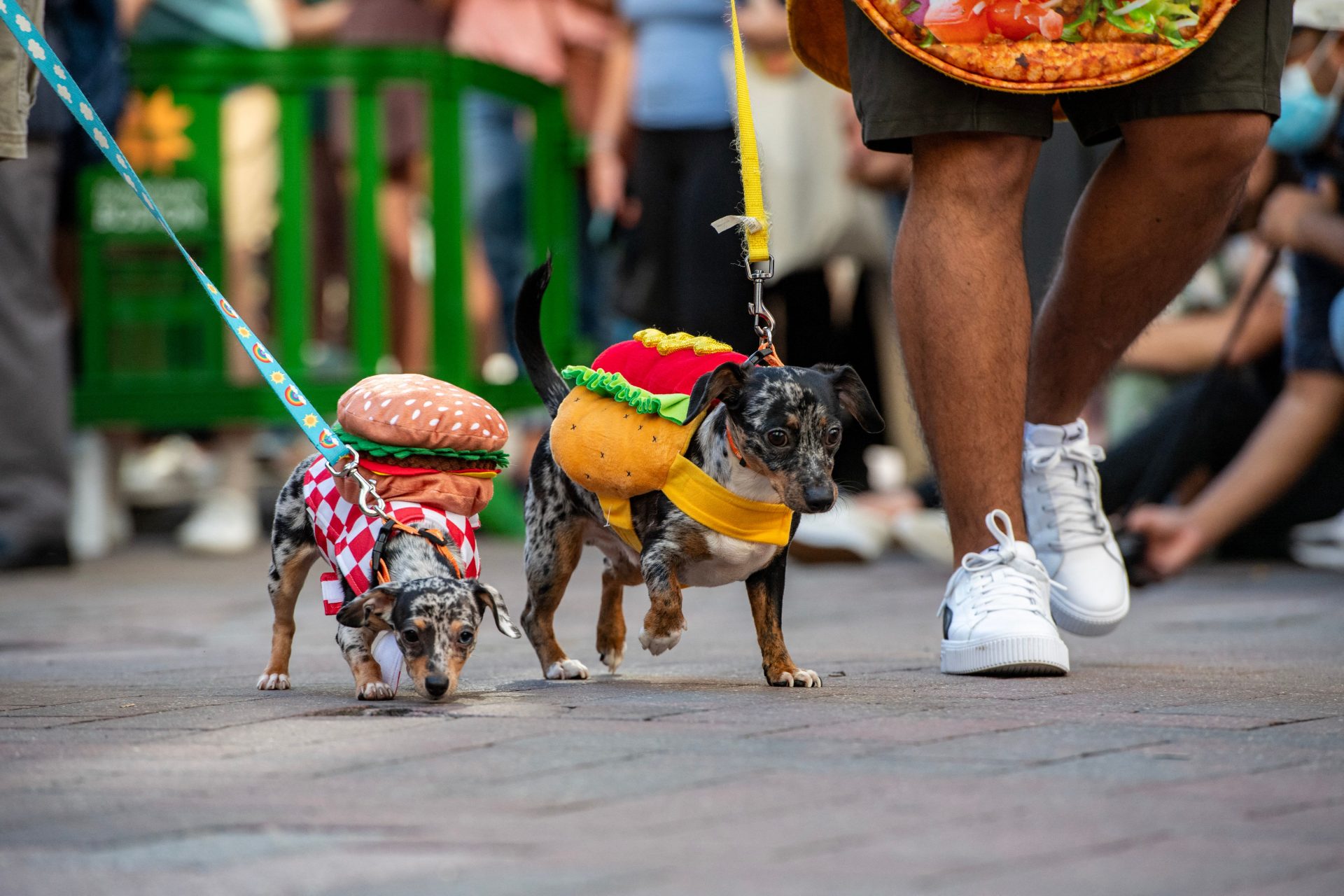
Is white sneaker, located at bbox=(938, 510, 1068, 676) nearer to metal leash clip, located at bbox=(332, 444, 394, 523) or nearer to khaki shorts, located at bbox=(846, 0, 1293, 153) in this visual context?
khaki shorts, located at bbox=(846, 0, 1293, 153)

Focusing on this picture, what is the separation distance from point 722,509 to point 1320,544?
5156 millimetres

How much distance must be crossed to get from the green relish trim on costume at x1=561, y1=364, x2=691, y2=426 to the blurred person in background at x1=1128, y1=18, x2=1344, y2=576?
109 inches

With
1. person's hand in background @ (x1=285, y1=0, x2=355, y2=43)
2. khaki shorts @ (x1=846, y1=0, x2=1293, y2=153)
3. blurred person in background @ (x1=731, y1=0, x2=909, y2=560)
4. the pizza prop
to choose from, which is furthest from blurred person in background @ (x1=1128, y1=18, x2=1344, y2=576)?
person's hand in background @ (x1=285, y1=0, x2=355, y2=43)

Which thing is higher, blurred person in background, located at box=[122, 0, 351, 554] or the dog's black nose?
blurred person in background, located at box=[122, 0, 351, 554]

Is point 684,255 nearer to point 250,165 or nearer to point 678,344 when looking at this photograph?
point 250,165

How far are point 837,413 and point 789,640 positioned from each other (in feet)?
4.37

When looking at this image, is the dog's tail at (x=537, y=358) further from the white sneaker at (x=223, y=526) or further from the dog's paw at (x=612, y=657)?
the white sneaker at (x=223, y=526)

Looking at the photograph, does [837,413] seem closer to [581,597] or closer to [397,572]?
[397,572]

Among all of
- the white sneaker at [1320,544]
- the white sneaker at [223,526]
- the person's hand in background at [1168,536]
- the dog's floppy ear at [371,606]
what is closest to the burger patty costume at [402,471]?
the dog's floppy ear at [371,606]

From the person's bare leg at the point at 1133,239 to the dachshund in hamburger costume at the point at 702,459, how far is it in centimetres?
63

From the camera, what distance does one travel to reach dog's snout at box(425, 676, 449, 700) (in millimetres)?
2820

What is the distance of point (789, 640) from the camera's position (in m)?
4.27

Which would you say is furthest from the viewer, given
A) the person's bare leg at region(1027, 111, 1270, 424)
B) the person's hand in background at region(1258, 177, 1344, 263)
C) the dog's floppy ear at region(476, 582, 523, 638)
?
the person's hand in background at region(1258, 177, 1344, 263)

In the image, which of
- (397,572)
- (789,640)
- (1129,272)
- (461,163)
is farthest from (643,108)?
(397,572)
